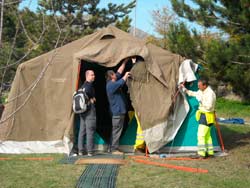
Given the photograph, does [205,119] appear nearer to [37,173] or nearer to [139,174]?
[139,174]

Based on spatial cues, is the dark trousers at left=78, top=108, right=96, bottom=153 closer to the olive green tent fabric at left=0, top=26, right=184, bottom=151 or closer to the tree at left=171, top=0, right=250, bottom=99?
the olive green tent fabric at left=0, top=26, right=184, bottom=151

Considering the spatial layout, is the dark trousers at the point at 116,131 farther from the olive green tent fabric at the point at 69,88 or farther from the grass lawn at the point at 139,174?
the grass lawn at the point at 139,174

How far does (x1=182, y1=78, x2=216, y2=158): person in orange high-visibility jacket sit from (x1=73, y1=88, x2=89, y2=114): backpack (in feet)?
7.37

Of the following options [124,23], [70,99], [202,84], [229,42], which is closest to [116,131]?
[70,99]

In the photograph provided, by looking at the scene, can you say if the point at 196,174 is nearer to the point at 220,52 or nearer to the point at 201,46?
the point at 220,52

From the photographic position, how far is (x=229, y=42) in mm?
10000

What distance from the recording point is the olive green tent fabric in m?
9.66

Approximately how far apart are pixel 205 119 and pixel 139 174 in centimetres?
218

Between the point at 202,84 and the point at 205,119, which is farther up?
the point at 202,84

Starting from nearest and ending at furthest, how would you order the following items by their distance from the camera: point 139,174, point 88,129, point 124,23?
point 139,174 < point 88,129 < point 124,23

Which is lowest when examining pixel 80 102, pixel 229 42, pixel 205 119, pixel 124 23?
pixel 205 119

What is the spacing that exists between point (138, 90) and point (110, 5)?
18.6 m

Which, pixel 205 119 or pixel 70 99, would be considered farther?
pixel 70 99

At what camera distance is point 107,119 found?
12102 millimetres
